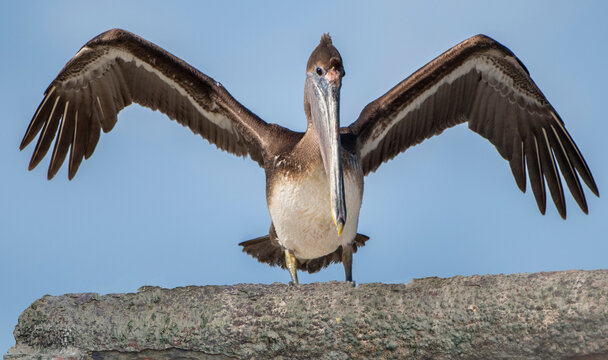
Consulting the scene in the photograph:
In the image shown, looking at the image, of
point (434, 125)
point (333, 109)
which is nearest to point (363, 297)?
point (333, 109)

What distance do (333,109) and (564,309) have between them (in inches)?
82.6

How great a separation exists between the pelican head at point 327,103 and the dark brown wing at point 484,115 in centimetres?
115

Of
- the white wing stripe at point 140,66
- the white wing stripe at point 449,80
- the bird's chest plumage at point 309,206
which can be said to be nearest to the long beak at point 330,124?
the bird's chest plumage at point 309,206

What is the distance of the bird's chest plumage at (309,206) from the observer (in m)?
5.80

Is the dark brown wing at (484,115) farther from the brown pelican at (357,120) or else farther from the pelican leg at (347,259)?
the pelican leg at (347,259)

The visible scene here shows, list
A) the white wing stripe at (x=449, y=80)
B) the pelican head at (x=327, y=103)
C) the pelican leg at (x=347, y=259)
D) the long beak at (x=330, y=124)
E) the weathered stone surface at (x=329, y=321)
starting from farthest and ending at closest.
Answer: the white wing stripe at (x=449, y=80), the pelican leg at (x=347, y=259), the pelican head at (x=327, y=103), the long beak at (x=330, y=124), the weathered stone surface at (x=329, y=321)

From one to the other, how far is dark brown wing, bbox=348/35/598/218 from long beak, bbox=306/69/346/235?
46.4 inches

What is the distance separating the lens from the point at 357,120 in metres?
6.88

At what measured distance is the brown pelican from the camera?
6.94 meters

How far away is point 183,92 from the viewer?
7.22 meters

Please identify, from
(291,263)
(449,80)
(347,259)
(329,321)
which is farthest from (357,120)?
(329,321)

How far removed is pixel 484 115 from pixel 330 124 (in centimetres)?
250

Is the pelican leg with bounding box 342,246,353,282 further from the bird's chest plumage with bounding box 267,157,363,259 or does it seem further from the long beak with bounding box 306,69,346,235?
the long beak with bounding box 306,69,346,235

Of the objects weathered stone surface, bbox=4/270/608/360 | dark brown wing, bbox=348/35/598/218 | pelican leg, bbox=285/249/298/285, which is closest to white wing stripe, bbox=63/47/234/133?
dark brown wing, bbox=348/35/598/218
